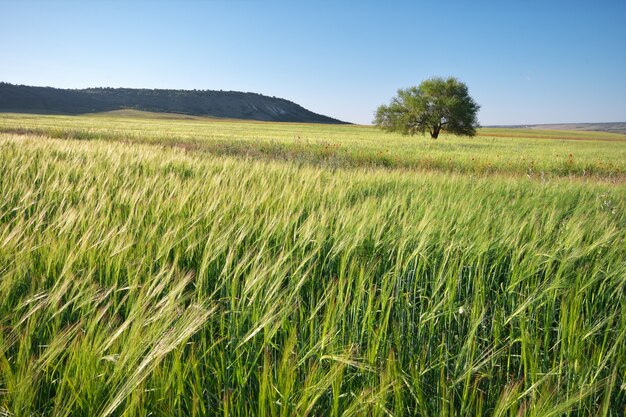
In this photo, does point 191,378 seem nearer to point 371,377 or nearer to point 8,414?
point 8,414

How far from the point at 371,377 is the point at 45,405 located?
82 centimetres

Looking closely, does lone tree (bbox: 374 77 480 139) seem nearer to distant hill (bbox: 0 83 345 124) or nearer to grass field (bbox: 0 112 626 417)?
grass field (bbox: 0 112 626 417)

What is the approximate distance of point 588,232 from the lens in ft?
7.97

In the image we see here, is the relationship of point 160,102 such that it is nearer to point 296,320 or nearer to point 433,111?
point 433,111

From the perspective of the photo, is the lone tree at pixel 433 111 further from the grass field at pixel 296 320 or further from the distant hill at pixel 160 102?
the distant hill at pixel 160 102

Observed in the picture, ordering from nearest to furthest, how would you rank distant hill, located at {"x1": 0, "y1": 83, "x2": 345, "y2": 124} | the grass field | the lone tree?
the grass field
the lone tree
distant hill, located at {"x1": 0, "y1": 83, "x2": 345, "y2": 124}

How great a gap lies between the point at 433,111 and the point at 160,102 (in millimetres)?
115261

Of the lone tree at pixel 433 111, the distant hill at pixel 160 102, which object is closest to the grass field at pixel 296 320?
the lone tree at pixel 433 111

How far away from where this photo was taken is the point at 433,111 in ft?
123

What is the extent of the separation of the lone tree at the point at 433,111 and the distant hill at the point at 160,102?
8316cm

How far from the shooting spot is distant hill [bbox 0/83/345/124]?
10206 cm

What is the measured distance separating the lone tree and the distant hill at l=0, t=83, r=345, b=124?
8316cm

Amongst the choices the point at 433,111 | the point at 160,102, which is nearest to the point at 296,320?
the point at 433,111

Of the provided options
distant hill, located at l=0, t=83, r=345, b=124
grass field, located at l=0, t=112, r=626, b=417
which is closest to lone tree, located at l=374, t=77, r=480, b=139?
grass field, located at l=0, t=112, r=626, b=417
